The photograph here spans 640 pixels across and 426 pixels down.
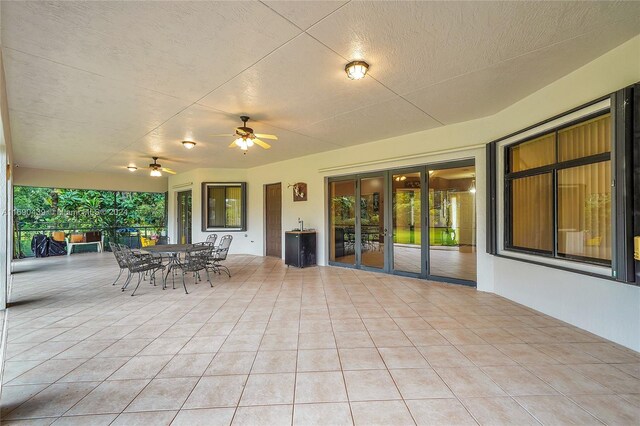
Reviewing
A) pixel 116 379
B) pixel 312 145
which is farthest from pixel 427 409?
pixel 312 145

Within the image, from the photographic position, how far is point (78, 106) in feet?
12.8

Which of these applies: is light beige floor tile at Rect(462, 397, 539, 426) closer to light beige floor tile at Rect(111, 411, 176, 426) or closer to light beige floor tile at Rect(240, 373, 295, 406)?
light beige floor tile at Rect(240, 373, 295, 406)

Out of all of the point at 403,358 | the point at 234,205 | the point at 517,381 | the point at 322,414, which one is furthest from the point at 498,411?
the point at 234,205

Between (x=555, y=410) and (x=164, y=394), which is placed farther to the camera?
(x=164, y=394)

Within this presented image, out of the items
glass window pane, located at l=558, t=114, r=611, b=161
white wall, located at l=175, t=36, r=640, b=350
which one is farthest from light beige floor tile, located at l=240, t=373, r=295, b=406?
glass window pane, located at l=558, t=114, r=611, b=161

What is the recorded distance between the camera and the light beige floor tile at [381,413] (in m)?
1.70

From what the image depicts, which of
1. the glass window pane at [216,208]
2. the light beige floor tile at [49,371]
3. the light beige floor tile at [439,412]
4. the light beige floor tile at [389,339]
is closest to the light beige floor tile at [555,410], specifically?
the light beige floor tile at [439,412]

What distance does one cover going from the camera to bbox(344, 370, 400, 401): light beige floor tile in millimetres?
1947

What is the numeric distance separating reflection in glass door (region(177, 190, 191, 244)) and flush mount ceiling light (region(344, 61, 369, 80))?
28.5ft

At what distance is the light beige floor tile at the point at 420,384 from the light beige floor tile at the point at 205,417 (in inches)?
48.4

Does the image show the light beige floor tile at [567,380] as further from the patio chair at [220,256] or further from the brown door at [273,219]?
the brown door at [273,219]

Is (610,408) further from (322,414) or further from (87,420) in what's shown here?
(87,420)

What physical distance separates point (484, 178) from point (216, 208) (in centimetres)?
780

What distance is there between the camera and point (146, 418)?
1.75m
